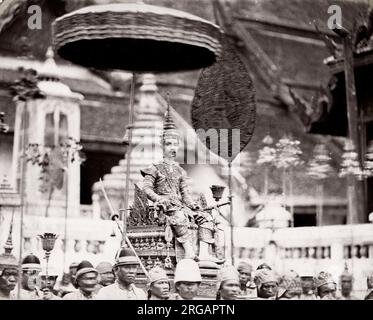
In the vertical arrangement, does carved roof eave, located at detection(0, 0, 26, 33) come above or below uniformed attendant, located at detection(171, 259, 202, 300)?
above

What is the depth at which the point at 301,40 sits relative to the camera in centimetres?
1123

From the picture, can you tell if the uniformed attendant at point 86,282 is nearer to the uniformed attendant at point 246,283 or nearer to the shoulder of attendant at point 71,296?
the shoulder of attendant at point 71,296

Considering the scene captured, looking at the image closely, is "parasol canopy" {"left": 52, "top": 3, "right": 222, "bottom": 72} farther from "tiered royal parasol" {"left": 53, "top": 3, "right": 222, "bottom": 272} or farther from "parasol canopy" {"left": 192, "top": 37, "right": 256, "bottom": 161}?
"parasol canopy" {"left": 192, "top": 37, "right": 256, "bottom": 161}

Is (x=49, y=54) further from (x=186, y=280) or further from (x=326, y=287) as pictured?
(x=326, y=287)

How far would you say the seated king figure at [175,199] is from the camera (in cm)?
848

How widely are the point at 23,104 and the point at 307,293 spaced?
3.40 metres

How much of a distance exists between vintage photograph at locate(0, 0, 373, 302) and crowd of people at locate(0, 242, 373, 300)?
0.06 feet

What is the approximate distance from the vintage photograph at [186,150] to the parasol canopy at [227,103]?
22 millimetres

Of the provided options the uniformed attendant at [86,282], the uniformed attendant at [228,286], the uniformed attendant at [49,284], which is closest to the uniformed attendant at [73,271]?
the uniformed attendant at [49,284]

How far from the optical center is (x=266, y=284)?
8.66 m

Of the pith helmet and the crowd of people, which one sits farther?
the pith helmet

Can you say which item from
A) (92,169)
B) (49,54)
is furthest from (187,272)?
(49,54)

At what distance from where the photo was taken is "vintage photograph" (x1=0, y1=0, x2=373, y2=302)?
844cm

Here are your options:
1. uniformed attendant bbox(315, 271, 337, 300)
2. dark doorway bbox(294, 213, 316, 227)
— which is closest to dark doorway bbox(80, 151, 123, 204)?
dark doorway bbox(294, 213, 316, 227)
